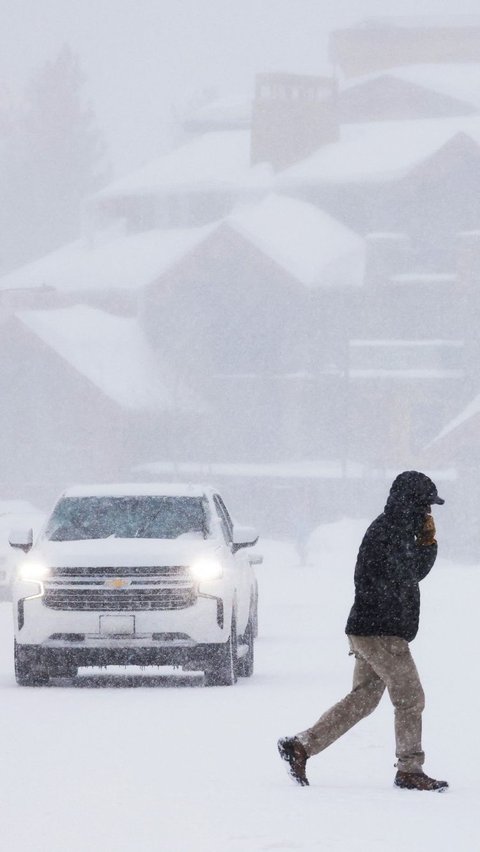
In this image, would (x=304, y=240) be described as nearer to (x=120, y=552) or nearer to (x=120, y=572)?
(x=120, y=552)

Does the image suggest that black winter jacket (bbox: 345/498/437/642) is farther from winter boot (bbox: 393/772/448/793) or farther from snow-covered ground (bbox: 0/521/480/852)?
snow-covered ground (bbox: 0/521/480/852)

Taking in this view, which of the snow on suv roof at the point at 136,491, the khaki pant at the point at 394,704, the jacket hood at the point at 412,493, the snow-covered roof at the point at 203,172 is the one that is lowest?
the khaki pant at the point at 394,704

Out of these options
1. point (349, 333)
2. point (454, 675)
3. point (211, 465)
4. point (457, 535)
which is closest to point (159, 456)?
point (211, 465)

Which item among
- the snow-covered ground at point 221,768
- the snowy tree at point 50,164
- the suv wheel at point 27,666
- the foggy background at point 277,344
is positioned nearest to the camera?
the snow-covered ground at point 221,768

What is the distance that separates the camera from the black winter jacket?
32.8ft

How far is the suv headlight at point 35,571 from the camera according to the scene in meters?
16.2

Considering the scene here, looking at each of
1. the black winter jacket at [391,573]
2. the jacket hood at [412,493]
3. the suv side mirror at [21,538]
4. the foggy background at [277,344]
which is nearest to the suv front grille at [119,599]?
the suv side mirror at [21,538]

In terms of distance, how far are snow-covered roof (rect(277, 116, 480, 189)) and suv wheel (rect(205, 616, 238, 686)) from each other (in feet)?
231

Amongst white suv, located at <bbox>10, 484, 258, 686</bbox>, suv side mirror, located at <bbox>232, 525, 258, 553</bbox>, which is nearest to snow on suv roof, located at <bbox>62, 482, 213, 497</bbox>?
suv side mirror, located at <bbox>232, 525, 258, 553</bbox>

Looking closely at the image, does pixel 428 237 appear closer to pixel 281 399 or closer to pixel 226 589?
pixel 281 399

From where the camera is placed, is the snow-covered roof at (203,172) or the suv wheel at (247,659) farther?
the snow-covered roof at (203,172)

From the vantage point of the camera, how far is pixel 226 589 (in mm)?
16312

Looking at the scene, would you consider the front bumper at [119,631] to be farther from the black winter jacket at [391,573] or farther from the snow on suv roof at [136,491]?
the black winter jacket at [391,573]

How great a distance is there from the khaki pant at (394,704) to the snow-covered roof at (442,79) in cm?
8770
